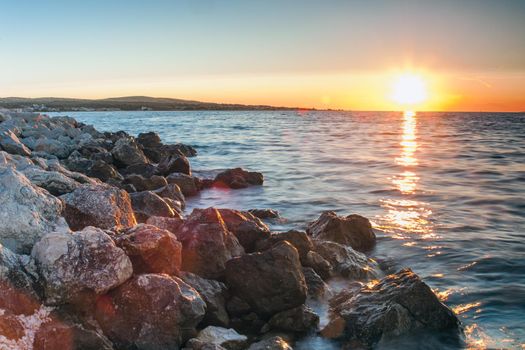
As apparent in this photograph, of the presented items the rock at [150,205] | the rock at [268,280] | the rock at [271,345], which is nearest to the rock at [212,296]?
the rock at [268,280]

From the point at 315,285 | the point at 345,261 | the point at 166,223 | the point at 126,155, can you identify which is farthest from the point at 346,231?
the point at 126,155

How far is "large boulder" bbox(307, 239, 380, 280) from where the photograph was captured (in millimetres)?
8461

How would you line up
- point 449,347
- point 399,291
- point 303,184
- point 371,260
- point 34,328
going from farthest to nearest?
point 303,184, point 371,260, point 399,291, point 449,347, point 34,328

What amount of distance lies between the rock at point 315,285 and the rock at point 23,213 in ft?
11.9

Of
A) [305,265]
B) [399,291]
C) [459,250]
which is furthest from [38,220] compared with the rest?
[459,250]

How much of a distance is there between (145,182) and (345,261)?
800 centimetres

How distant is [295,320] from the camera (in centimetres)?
647

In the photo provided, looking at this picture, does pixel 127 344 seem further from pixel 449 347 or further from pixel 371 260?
pixel 371 260

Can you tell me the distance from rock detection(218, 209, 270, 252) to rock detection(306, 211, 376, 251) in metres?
2.05

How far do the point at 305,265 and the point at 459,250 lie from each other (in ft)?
13.4

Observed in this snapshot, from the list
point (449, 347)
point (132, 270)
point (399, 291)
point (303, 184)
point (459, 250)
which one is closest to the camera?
point (132, 270)

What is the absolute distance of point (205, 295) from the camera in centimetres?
632

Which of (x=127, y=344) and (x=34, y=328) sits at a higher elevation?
(x=34, y=328)

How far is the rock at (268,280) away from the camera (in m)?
6.57
